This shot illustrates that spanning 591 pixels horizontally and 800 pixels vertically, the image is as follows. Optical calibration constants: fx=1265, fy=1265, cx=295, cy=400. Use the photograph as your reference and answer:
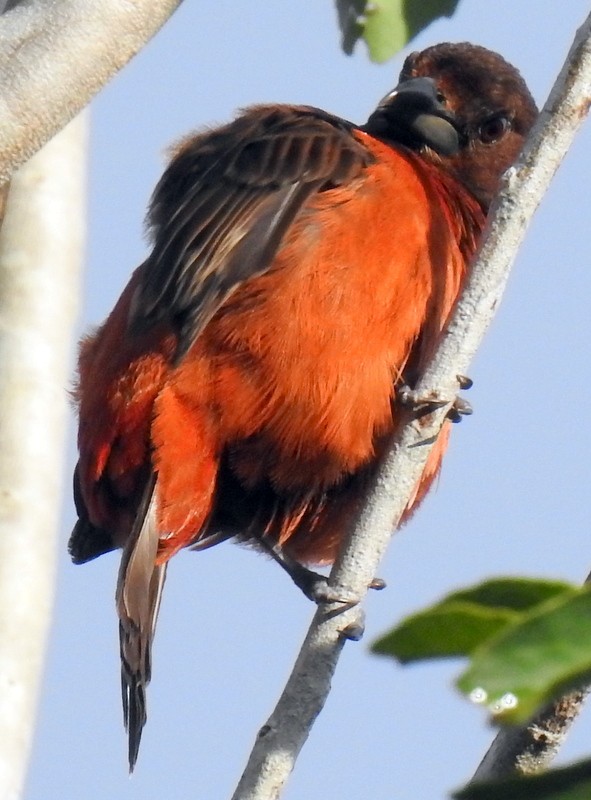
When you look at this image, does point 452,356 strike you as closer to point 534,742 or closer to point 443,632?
point 534,742

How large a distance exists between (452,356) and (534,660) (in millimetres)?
1987

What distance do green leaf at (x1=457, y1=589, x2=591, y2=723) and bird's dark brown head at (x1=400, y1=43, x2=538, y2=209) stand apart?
3776mm

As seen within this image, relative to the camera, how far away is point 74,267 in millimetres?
4270

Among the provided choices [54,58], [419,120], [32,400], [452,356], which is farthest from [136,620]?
[419,120]

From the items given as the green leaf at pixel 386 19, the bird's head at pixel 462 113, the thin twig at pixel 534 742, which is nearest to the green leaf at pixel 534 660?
the thin twig at pixel 534 742

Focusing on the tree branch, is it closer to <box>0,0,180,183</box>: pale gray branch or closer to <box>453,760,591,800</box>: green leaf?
<box>0,0,180,183</box>: pale gray branch

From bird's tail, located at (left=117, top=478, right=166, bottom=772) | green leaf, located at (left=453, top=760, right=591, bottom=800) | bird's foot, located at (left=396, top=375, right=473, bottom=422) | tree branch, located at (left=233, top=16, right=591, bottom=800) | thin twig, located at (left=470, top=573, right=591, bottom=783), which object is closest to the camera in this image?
green leaf, located at (left=453, top=760, right=591, bottom=800)

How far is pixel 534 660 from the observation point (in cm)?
101

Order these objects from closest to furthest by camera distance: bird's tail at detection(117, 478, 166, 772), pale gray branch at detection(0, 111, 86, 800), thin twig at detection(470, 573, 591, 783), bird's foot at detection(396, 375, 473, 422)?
1. thin twig at detection(470, 573, 591, 783)
2. bird's foot at detection(396, 375, 473, 422)
3. pale gray branch at detection(0, 111, 86, 800)
4. bird's tail at detection(117, 478, 166, 772)

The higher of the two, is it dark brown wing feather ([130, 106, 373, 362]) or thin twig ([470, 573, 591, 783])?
thin twig ([470, 573, 591, 783])

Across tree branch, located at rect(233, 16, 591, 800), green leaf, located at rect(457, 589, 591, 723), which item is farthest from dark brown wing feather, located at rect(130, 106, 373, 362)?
green leaf, located at rect(457, 589, 591, 723)

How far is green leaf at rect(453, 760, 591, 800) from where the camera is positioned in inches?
39.0

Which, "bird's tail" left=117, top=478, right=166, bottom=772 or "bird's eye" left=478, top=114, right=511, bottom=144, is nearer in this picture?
"bird's tail" left=117, top=478, right=166, bottom=772

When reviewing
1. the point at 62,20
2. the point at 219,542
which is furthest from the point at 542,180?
the point at 219,542
